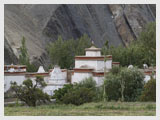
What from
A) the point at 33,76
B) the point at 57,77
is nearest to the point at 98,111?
the point at 57,77

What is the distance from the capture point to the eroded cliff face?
2135 inches

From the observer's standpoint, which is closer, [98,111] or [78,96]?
[98,111]

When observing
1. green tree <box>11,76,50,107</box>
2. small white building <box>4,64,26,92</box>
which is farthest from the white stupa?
green tree <box>11,76,50,107</box>

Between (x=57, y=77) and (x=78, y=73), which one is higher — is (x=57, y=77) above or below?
below

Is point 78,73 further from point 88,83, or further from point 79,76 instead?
point 88,83

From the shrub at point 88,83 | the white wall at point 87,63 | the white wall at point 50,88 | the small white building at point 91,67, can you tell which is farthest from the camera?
the white wall at point 87,63

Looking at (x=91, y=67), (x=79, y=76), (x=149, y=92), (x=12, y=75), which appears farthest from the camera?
(x=91, y=67)

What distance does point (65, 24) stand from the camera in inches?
2594

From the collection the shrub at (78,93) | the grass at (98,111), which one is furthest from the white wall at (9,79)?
the grass at (98,111)

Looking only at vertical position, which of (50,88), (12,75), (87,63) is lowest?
(50,88)

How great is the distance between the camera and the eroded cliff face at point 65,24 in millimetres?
54219

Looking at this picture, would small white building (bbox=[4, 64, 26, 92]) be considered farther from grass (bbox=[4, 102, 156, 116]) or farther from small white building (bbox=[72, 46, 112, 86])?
grass (bbox=[4, 102, 156, 116])

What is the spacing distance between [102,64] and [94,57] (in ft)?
2.67

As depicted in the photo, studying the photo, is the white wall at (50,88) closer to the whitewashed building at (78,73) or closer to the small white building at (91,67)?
the whitewashed building at (78,73)
